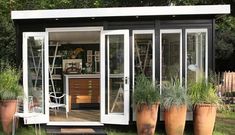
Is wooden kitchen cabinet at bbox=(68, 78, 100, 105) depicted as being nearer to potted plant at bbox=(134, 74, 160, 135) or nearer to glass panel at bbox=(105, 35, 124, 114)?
glass panel at bbox=(105, 35, 124, 114)

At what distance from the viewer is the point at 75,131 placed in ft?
28.3

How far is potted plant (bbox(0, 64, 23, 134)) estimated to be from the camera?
8.57 metres

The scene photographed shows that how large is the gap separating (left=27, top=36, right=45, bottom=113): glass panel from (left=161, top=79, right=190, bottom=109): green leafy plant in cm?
275

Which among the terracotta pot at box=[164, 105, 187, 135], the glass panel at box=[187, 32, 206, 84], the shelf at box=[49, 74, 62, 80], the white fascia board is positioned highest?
the white fascia board

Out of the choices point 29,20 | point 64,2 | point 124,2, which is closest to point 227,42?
point 124,2

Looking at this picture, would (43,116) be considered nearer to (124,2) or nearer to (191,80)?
(191,80)

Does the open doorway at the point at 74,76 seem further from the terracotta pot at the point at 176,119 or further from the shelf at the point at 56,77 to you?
the terracotta pot at the point at 176,119

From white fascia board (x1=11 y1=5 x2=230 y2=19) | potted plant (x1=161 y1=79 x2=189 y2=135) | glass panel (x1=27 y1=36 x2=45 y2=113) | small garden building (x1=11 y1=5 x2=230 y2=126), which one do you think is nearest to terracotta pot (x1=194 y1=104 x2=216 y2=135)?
potted plant (x1=161 y1=79 x2=189 y2=135)

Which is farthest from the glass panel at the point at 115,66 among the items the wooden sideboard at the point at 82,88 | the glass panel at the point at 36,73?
the wooden sideboard at the point at 82,88

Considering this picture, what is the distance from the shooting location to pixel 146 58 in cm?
900

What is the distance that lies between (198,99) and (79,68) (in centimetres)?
480

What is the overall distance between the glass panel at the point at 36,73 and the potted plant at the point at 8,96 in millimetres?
331

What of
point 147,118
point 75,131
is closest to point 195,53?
point 147,118

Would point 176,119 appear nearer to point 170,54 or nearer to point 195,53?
point 170,54
